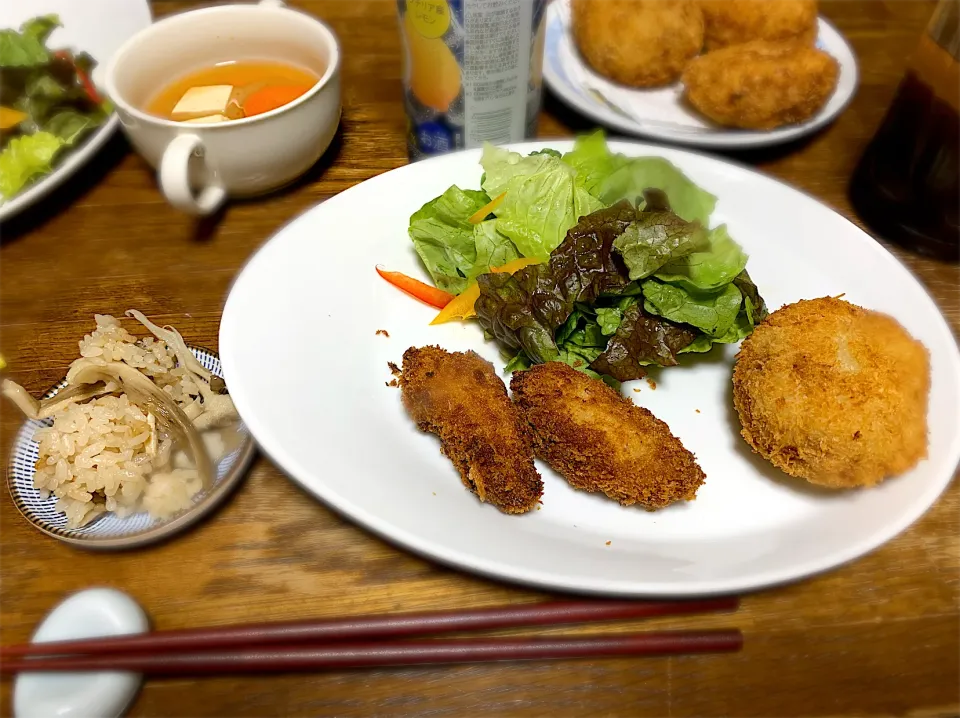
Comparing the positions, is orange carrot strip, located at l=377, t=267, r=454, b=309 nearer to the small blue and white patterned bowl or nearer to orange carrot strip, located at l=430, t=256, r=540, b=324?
orange carrot strip, located at l=430, t=256, r=540, b=324

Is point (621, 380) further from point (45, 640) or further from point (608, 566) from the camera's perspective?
point (45, 640)

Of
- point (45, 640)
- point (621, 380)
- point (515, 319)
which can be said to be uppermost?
point (515, 319)

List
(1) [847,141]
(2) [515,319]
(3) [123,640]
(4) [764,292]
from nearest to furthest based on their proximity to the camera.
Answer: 1. (3) [123,640]
2. (2) [515,319]
3. (4) [764,292]
4. (1) [847,141]

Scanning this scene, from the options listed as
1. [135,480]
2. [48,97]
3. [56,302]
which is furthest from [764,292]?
[48,97]

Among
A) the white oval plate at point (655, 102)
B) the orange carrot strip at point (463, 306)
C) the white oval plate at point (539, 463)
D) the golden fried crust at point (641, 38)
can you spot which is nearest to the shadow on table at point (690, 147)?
the white oval plate at point (655, 102)

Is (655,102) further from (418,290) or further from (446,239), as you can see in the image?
(418,290)

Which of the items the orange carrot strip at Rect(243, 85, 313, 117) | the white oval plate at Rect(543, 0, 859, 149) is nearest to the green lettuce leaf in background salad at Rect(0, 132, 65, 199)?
the orange carrot strip at Rect(243, 85, 313, 117)
